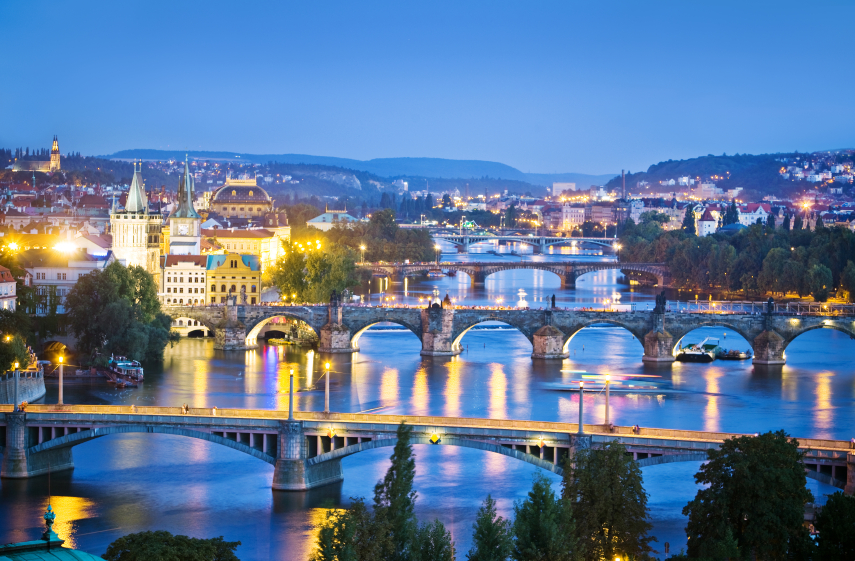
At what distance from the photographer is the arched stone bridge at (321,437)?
2419 centimetres

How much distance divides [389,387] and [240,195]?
66.3m

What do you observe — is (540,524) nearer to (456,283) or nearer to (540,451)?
(540,451)

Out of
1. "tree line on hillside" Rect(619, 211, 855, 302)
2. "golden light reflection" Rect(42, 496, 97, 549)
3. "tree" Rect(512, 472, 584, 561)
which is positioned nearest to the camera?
"tree" Rect(512, 472, 584, 561)

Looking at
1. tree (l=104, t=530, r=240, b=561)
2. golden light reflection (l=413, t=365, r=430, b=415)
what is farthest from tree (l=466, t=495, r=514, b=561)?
golden light reflection (l=413, t=365, r=430, b=415)

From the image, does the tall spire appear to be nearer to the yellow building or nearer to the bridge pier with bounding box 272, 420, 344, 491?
the yellow building

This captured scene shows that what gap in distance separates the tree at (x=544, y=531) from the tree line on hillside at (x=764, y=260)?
45422 millimetres

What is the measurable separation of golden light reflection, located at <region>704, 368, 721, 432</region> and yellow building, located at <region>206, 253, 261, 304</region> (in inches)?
807

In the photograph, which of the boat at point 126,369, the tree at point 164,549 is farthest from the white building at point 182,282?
the tree at point 164,549

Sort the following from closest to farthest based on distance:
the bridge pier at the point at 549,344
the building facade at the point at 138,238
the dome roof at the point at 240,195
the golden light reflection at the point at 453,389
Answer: the golden light reflection at the point at 453,389 < the bridge pier at the point at 549,344 < the building facade at the point at 138,238 < the dome roof at the point at 240,195

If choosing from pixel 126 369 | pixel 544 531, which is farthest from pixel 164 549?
pixel 126 369

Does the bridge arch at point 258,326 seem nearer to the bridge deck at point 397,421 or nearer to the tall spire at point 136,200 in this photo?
the tall spire at point 136,200

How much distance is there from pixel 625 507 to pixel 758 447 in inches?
98.7

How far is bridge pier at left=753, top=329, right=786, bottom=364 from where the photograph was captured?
4525cm

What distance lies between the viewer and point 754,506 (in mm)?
20438
